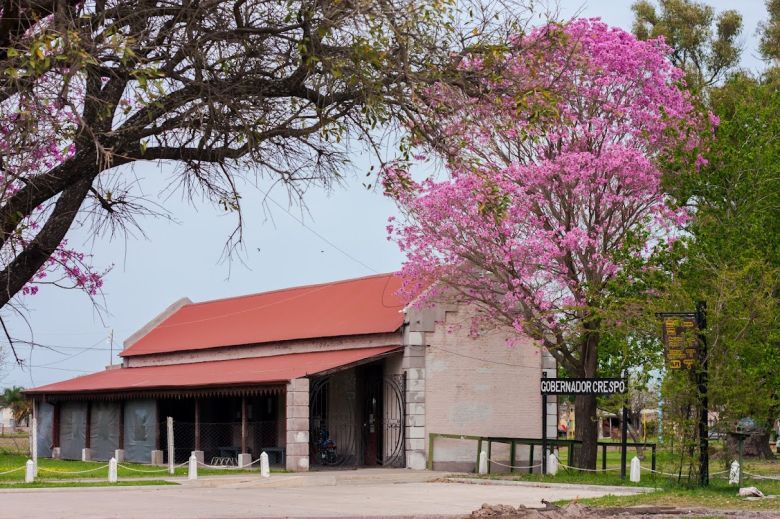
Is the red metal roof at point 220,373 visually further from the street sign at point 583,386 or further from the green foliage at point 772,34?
the green foliage at point 772,34

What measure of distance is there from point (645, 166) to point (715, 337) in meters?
7.74

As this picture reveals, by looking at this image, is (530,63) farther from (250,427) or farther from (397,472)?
(250,427)

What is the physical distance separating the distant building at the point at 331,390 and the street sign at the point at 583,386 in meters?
4.33

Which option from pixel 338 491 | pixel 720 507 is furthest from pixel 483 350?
pixel 720 507

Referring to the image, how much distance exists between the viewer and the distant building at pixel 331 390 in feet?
105

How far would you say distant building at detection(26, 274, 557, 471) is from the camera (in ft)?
105

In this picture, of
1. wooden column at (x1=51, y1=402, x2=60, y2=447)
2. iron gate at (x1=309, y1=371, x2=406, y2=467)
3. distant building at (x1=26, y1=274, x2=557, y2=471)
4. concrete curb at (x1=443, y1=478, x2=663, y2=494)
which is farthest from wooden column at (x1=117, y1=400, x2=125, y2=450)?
concrete curb at (x1=443, y1=478, x2=663, y2=494)

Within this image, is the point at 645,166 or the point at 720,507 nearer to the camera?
the point at 720,507

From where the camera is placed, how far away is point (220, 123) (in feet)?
44.9

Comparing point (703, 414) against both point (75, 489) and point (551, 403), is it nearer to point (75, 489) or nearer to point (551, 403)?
point (551, 403)

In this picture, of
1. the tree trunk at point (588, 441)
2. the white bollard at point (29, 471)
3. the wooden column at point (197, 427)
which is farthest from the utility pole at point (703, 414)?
the wooden column at point (197, 427)

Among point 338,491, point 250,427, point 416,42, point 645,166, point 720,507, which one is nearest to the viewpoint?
point 416,42

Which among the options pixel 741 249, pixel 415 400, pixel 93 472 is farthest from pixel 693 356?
pixel 93 472

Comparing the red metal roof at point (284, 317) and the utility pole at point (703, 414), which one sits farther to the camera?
the red metal roof at point (284, 317)
